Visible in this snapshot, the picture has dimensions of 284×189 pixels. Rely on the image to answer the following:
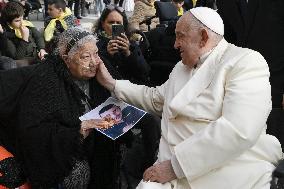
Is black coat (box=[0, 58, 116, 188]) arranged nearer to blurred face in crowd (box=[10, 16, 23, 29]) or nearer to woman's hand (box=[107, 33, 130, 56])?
woman's hand (box=[107, 33, 130, 56])

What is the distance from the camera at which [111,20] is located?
4.39 metres

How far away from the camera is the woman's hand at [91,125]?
9.30 feet

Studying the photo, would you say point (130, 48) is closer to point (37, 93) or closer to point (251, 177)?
point (37, 93)

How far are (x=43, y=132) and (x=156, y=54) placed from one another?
2.26 meters

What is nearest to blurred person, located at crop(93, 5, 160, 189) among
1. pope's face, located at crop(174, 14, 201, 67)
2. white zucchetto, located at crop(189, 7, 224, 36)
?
pope's face, located at crop(174, 14, 201, 67)

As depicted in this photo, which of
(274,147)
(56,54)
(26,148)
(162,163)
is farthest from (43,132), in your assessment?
(274,147)

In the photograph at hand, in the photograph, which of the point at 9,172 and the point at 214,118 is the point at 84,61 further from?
the point at 214,118

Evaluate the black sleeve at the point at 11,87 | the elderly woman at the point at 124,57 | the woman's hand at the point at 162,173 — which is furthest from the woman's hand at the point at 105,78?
the woman's hand at the point at 162,173

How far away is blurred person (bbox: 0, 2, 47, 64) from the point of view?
5.71 m

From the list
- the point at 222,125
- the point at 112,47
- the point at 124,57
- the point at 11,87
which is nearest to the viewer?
the point at 222,125

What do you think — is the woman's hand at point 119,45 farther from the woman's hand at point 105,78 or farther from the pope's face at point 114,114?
the pope's face at point 114,114

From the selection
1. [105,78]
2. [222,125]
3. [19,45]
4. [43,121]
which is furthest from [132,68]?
[19,45]

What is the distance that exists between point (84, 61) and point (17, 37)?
3273 mm

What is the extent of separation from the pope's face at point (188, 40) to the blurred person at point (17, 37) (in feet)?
11.5
